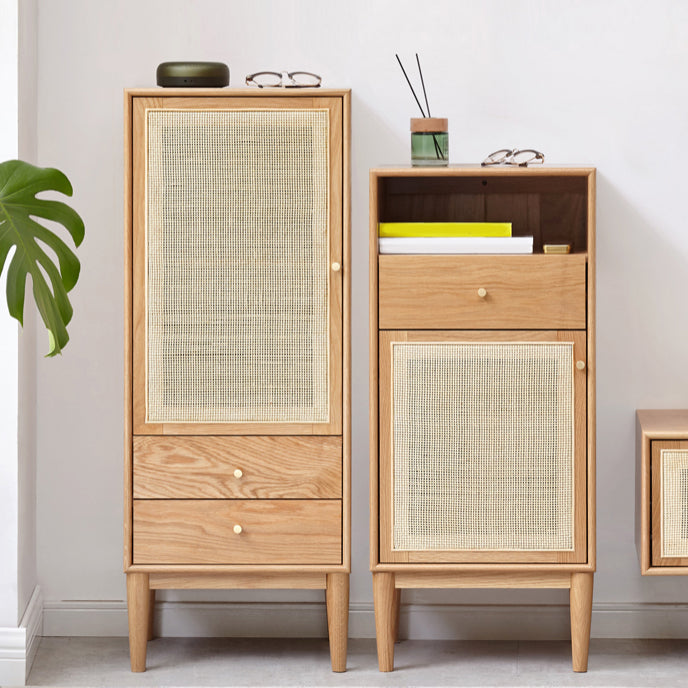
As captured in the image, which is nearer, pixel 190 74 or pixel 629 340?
pixel 190 74

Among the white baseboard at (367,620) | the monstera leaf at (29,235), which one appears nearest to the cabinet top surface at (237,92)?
Answer: the monstera leaf at (29,235)

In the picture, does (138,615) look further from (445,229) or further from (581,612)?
(445,229)

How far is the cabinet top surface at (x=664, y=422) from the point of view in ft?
7.23

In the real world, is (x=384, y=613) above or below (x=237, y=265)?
below

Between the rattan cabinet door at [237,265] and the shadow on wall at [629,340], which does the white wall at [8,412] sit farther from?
the shadow on wall at [629,340]

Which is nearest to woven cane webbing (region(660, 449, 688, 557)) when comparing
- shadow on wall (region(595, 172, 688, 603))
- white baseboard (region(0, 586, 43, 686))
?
shadow on wall (region(595, 172, 688, 603))

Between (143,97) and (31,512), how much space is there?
1136mm

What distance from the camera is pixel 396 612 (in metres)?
2.47

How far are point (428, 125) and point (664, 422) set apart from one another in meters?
0.93

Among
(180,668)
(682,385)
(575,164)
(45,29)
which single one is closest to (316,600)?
(180,668)

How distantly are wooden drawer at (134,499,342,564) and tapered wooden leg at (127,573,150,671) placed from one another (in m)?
0.07

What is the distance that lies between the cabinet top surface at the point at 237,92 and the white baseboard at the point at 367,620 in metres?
1.34

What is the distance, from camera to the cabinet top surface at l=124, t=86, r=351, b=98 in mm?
2156

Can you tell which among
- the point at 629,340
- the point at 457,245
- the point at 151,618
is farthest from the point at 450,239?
the point at 151,618
